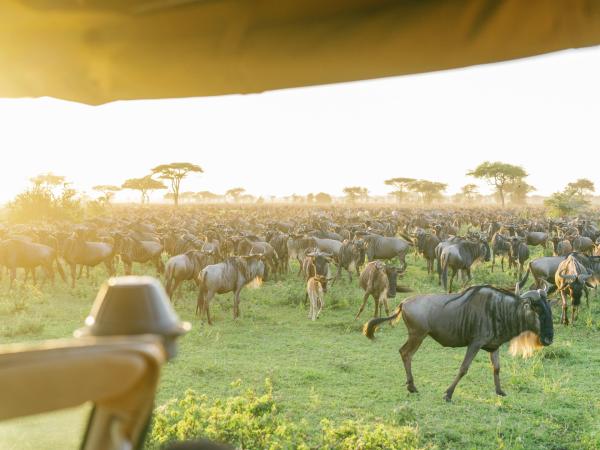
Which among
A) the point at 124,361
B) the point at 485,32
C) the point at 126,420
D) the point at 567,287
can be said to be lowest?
the point at 567,287

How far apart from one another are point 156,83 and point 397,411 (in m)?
5.39

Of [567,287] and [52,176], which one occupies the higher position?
[52,176]

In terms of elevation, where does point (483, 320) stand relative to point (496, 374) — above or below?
above

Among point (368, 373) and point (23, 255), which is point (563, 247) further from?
point (23, 255)

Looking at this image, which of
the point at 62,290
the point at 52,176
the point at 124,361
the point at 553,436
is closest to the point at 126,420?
the point at 124,361

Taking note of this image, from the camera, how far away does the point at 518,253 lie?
17.7 metres

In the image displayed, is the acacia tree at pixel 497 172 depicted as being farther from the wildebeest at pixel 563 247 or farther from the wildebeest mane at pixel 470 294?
the wildebeest mane at pixel 470 294

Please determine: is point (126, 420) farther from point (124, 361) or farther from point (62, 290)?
point (62, 290)

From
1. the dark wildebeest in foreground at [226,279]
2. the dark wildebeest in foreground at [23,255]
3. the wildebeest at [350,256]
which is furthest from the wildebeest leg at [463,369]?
the dark wildebeest in foreground at [23,255]

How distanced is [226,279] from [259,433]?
678cm

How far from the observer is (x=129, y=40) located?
5.39 ft

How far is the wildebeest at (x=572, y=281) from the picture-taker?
36.5 ft

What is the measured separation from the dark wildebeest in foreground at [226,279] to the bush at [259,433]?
18.4 ft

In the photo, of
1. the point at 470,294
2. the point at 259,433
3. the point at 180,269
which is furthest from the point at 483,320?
the point at 180,269
